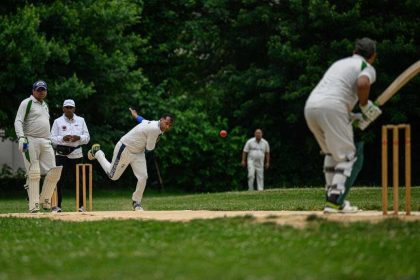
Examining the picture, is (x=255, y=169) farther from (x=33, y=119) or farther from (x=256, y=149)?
(x=33, y=119)

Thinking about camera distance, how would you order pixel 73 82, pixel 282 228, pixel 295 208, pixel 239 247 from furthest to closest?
pixel 73 82 → pixel 295 208 → pixel 282 228 → pixel 239 247

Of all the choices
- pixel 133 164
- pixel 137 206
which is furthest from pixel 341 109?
pixel 137 206

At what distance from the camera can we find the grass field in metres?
8.53

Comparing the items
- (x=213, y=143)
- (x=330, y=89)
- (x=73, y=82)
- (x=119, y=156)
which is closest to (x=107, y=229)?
(x=330, y=89)

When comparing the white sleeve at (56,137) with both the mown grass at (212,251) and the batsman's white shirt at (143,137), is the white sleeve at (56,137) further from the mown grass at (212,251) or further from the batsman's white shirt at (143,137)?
the mown grass at (212,251)

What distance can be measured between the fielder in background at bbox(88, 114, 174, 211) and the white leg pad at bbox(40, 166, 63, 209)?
111 centimetres

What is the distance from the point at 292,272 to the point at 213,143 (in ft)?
101

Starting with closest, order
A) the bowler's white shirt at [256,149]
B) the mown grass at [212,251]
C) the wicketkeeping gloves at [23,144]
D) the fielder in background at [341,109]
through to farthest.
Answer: the mown grass at [212,251] → the fielder in background at [341,109] → the wicketkeeping gloves at [23,144] → the bowler's white shirt at [256,149]

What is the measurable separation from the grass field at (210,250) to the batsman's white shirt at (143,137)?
4.94 metres

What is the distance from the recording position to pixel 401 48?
35219 mm

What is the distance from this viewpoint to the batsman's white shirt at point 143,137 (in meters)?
18.2

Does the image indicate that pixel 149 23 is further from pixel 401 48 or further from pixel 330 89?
pixel 330 89

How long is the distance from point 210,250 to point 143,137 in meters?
8.61

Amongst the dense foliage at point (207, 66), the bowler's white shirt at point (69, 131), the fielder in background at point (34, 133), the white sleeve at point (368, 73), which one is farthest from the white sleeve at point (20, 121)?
the dense foliage at point (207, 66)
